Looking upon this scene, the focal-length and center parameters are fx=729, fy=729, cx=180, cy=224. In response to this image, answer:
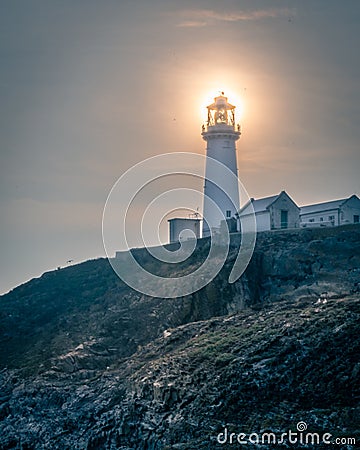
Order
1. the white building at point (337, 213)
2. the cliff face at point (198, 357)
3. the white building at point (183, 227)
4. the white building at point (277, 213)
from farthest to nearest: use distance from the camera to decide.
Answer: the white building at point (183, 227) < the white building at point (337, 213) < the white building at point (277, 213) < the cliff face at point (198, 357)

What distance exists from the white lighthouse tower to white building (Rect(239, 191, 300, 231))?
3.73 meters

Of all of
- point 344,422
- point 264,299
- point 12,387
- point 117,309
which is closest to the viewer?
point 344,422

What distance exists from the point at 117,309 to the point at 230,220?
12.2 m

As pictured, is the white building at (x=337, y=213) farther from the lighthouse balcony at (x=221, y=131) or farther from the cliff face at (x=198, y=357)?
the lighthouse balcony at (x=221, y=131)

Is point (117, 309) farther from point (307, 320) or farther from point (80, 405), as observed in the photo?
point (307, 320)

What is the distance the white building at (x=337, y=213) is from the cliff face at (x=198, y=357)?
593 centimetres

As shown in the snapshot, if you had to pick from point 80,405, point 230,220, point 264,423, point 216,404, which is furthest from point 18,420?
point 230,220

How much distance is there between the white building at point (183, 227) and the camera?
2406 inches

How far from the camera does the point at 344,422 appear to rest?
2452 centimetres

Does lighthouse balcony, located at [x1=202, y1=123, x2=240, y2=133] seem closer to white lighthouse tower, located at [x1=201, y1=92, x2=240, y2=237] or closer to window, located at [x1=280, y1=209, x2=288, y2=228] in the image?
white lighthouse tower, located at [x1=201, y1=92, x2=240, y2=237]

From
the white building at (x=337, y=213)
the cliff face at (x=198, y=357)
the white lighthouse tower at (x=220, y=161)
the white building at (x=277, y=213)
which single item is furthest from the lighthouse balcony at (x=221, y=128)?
the cliff face at (x=198, y=357)

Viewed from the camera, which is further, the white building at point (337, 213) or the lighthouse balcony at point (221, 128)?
the lighthouse balcony at point (221, 128)

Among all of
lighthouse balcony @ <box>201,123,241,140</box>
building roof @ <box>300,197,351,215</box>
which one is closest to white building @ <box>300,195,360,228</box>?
building roof @ <box>300,197,351,215</box>

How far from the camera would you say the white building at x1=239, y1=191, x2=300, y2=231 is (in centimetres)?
5209
